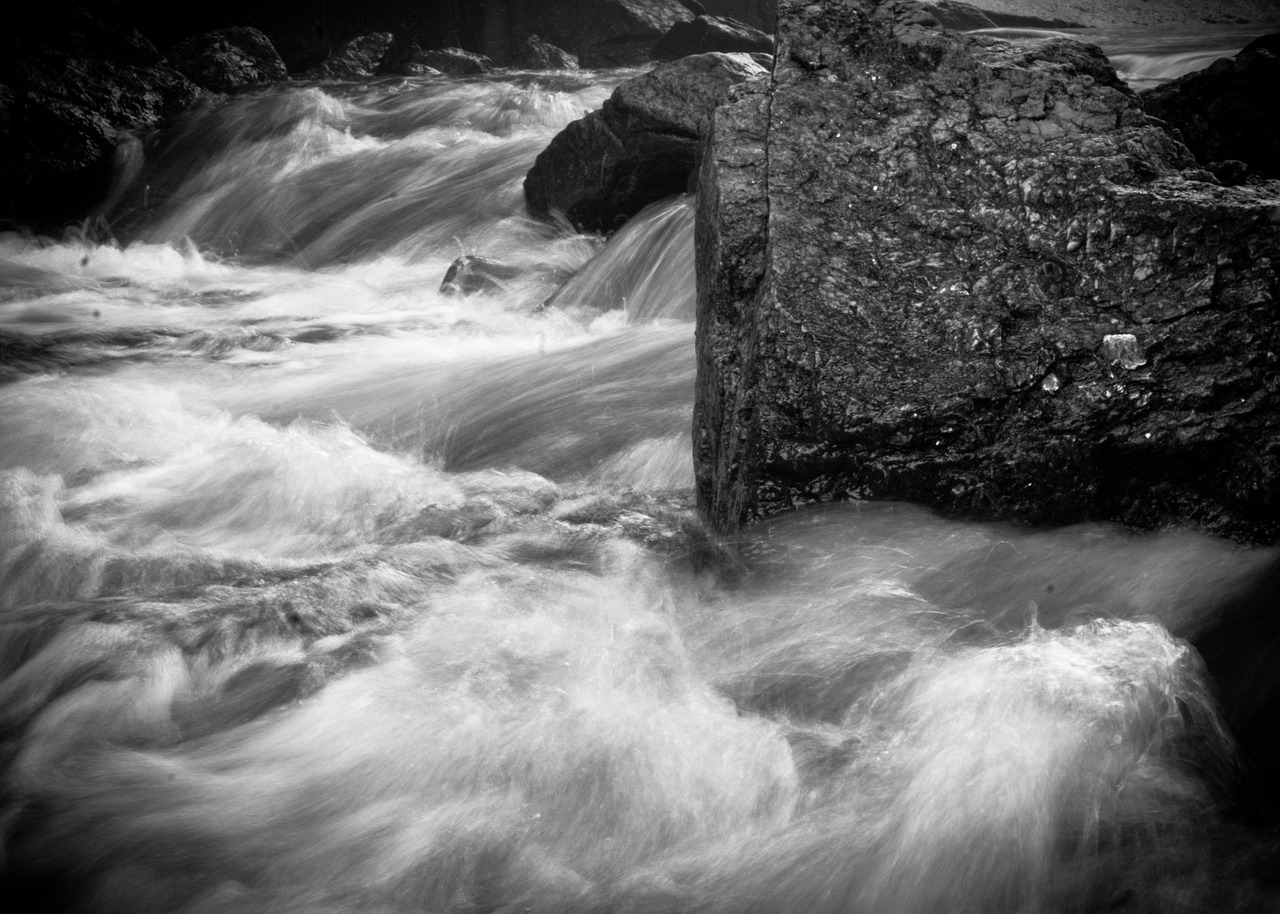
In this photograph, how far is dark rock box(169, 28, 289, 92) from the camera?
11.5 m

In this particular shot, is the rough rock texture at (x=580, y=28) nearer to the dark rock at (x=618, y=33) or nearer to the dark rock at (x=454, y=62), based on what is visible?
the dark rock at (x=618, y=33)

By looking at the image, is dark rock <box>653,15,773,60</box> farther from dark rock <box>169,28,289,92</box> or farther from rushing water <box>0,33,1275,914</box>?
rushing water <box>0,33,1275,914</box>

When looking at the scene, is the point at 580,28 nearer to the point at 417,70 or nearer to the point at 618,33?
the point at 618,33

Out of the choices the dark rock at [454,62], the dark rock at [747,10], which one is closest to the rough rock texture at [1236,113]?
the dark rock at [454,62]

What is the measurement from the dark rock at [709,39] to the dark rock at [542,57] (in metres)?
1.20

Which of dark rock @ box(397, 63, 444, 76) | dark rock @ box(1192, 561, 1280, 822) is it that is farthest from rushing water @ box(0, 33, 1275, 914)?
dark rock @ box(397, 63, 444, 76)

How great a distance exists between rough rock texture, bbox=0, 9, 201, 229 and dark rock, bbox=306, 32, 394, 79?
195 cm

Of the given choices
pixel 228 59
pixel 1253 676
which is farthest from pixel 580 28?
pixel 1253 676

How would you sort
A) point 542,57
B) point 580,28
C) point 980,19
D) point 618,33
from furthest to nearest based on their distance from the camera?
point 580,28
point 618,33
point 980,19
point 542,57

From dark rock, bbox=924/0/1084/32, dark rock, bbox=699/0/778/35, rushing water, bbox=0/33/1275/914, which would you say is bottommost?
rushing water, bbox=0/33/1275/914

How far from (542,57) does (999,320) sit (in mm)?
11525

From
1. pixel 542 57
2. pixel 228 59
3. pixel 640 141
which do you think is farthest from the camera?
pixel 542 57

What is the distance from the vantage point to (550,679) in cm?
293

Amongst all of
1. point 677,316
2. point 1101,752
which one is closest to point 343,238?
point 677,316
